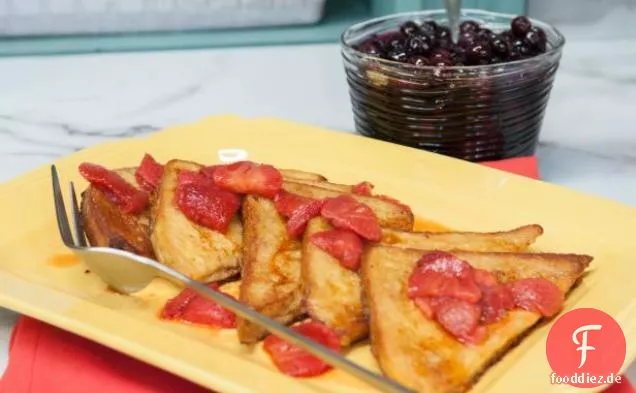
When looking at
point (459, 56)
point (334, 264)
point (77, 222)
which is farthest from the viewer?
point (459, 56)

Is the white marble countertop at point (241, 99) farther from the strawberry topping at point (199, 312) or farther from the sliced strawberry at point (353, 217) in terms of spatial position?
the strawberry topping at point (199, 312)

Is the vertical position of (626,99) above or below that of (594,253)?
below

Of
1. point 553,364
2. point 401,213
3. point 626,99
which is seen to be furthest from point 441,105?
point 626,99

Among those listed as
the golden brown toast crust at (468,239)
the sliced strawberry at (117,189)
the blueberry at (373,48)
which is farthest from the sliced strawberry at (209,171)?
the blueberry at (373,48)

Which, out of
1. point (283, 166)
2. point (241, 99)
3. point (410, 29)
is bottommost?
point (241, 99)

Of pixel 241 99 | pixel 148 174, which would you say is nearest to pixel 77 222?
pixel 148 174

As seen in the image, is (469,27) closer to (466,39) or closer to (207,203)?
(466,39)

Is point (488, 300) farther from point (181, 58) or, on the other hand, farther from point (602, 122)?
point (181, 58)
